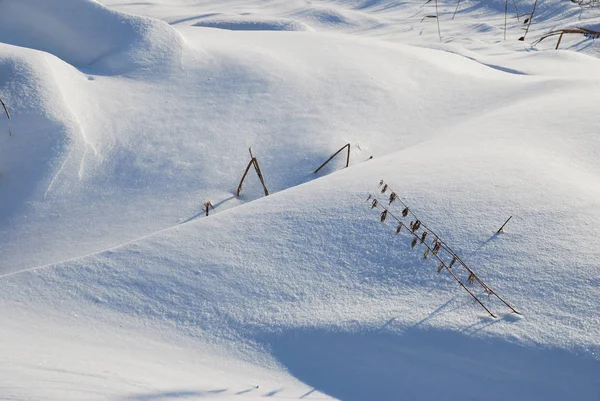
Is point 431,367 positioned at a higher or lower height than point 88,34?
lower

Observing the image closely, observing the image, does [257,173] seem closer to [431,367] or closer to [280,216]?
[280,216]

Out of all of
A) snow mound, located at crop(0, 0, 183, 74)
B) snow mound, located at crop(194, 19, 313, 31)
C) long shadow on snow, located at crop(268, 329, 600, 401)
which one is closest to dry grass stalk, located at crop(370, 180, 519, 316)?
long shadow on snow, located at crop(268, 329, 600, 401)

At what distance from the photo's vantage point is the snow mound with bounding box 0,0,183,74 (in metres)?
2.50

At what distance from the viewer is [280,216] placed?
64.0 inches

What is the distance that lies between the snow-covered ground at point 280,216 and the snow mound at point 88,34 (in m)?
0.01

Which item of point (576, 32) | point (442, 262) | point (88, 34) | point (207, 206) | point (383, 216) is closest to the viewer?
point (442, 262)

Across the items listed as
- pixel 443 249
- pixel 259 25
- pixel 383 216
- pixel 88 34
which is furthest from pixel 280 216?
pixel 259 25

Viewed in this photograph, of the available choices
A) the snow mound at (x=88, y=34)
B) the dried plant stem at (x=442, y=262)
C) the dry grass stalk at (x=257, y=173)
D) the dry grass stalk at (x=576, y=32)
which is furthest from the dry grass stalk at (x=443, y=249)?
the dry grass stalk at (x=576, y=32)

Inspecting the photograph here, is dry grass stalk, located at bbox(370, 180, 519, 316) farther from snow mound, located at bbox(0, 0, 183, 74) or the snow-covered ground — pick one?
snow mound, located at bbox(0, 0, 183, 74)

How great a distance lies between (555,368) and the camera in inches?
45.9

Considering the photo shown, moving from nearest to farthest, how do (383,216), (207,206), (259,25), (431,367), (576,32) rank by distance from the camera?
1. (431,367)
2. (383,216)
3. (207,206)
4. (576,32)
5. (259,25)

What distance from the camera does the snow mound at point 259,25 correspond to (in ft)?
11.9

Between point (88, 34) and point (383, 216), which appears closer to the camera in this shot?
point (383, 216)

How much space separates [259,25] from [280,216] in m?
2.33
